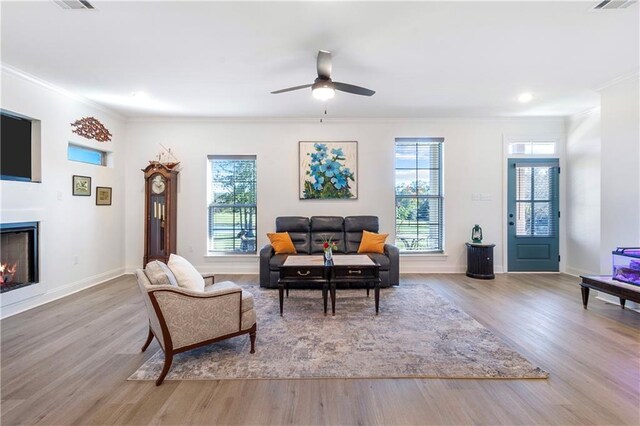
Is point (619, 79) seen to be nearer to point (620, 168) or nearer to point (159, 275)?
point (620, 168)

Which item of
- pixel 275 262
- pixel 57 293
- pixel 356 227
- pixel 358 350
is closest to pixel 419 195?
pixel 356 227

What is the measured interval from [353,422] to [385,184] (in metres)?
4.23

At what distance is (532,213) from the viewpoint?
5344 millimetres

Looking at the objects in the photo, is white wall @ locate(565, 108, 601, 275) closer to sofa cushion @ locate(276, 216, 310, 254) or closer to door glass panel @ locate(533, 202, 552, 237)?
door glass panel @ locate(533, 202, 552, 237)

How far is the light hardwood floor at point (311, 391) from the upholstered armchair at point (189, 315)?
0.92ft

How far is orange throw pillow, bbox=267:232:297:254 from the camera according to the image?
15.3 feet

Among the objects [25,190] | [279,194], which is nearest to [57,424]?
[25,190]

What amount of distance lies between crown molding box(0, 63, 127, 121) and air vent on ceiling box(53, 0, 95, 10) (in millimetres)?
1751

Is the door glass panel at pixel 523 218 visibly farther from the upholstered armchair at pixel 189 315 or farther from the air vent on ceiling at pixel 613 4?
the upholstered armchair at pixel 189 315

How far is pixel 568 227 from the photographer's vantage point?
5285 mm

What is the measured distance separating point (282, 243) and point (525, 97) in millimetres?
4232

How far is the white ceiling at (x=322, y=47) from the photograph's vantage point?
237 centimetres

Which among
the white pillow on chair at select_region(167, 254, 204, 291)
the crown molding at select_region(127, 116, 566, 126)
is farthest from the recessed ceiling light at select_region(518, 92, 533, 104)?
the white pillow on chair at select_region(167, 254, 204, 291)

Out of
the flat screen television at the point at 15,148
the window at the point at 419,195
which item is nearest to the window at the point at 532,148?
the window at the point at 419,195
